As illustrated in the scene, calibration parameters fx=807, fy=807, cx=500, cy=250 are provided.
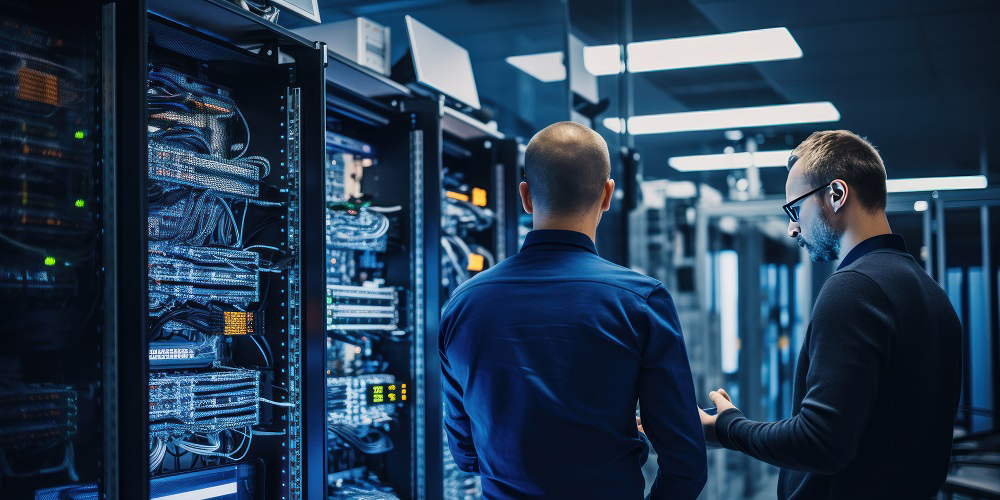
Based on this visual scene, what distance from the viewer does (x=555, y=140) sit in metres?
1.56

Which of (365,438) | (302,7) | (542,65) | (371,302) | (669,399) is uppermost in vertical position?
(542,65)

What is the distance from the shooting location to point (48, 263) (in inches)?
68.6

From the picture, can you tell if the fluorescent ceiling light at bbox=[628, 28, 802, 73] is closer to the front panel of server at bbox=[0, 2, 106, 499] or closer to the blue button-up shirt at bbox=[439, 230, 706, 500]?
the blue button-up shirt at bbox=[439, 230, 706, 500]

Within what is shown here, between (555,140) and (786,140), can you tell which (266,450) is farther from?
(786,140)

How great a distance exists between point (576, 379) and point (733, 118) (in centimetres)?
635

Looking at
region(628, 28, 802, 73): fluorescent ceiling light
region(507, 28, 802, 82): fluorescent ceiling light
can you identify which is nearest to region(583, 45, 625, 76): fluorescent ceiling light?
region(507, 28, 802, 82): fluorescent ceiling light

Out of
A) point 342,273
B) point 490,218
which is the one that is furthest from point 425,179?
point 490,218

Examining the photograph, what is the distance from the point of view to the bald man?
4.77ft

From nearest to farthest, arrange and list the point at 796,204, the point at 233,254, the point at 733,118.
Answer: the point at 796,204
the point at 233,254
the point at 733,118

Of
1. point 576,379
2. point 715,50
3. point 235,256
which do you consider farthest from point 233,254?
point 715,50

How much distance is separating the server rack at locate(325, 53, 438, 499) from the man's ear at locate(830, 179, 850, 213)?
167 cm

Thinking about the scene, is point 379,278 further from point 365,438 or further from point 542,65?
point 542,65

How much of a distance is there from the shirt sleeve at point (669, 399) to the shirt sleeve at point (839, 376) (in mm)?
209

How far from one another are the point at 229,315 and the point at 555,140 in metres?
1.17
